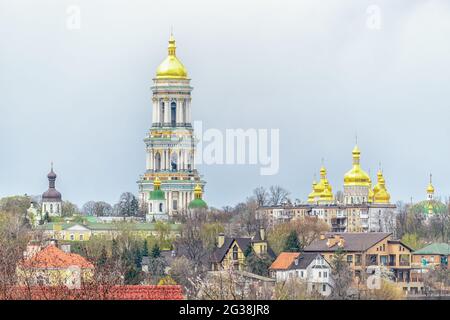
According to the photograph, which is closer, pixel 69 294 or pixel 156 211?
pixel 69 294

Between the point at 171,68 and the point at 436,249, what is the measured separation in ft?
122

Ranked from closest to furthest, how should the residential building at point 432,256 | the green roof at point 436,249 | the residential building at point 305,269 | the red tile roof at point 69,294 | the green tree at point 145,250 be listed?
the red tile roof at point 69,294 → the residential building at point 305,269 → the green tree at point 145,250 → the residential building at point 432,256 → the green roof at point 436,249

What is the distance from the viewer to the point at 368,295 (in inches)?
1890

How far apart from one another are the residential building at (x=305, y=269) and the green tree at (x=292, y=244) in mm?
3697

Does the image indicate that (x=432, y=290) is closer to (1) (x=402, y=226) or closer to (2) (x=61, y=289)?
(1) (x=402, y=226)

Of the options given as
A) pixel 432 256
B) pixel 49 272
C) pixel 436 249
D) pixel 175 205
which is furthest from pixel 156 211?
pixel 49 272

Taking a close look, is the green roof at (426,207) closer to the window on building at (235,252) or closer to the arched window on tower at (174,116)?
the arched window on tower at (174,116)

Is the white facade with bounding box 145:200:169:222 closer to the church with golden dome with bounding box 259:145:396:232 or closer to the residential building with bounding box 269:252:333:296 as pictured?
the church with golden dome with bounding box 259:145:396:232

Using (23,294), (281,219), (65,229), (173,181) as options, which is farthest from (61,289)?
(173,181)

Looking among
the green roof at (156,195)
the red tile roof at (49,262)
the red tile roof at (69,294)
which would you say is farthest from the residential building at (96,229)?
the red tile roof at (69,294)

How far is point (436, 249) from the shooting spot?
81.6 m

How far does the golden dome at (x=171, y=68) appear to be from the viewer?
115 meters

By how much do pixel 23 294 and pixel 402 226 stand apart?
8323 cm

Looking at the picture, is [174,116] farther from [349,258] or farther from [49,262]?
[49,262]
